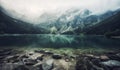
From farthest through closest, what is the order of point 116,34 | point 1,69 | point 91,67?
point 116,34, point 91,67, point 1,69

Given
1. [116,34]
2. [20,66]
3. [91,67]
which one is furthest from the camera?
[116,34]

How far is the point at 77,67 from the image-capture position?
24656 millimetres

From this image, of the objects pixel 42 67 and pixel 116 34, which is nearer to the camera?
pixel 42 67

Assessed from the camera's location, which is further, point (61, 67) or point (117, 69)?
point (61, 67)

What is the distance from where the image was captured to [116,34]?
566 ft

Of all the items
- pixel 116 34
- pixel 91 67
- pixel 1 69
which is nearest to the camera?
pixel 1 69

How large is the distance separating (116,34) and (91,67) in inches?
6219

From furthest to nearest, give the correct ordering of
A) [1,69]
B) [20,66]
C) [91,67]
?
[91,67] < [20,66] < [1,69]

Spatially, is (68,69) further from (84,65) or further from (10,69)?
(10,69)

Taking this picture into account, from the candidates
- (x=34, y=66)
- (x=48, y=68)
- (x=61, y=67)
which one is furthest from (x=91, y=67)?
(x=34, y=66)

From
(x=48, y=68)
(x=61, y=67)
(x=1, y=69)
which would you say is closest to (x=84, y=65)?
(x=61, y=67)

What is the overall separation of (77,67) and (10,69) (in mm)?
9502

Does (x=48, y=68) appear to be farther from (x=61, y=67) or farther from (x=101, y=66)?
(x=101, y=66)

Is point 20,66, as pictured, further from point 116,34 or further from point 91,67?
point 116,34
